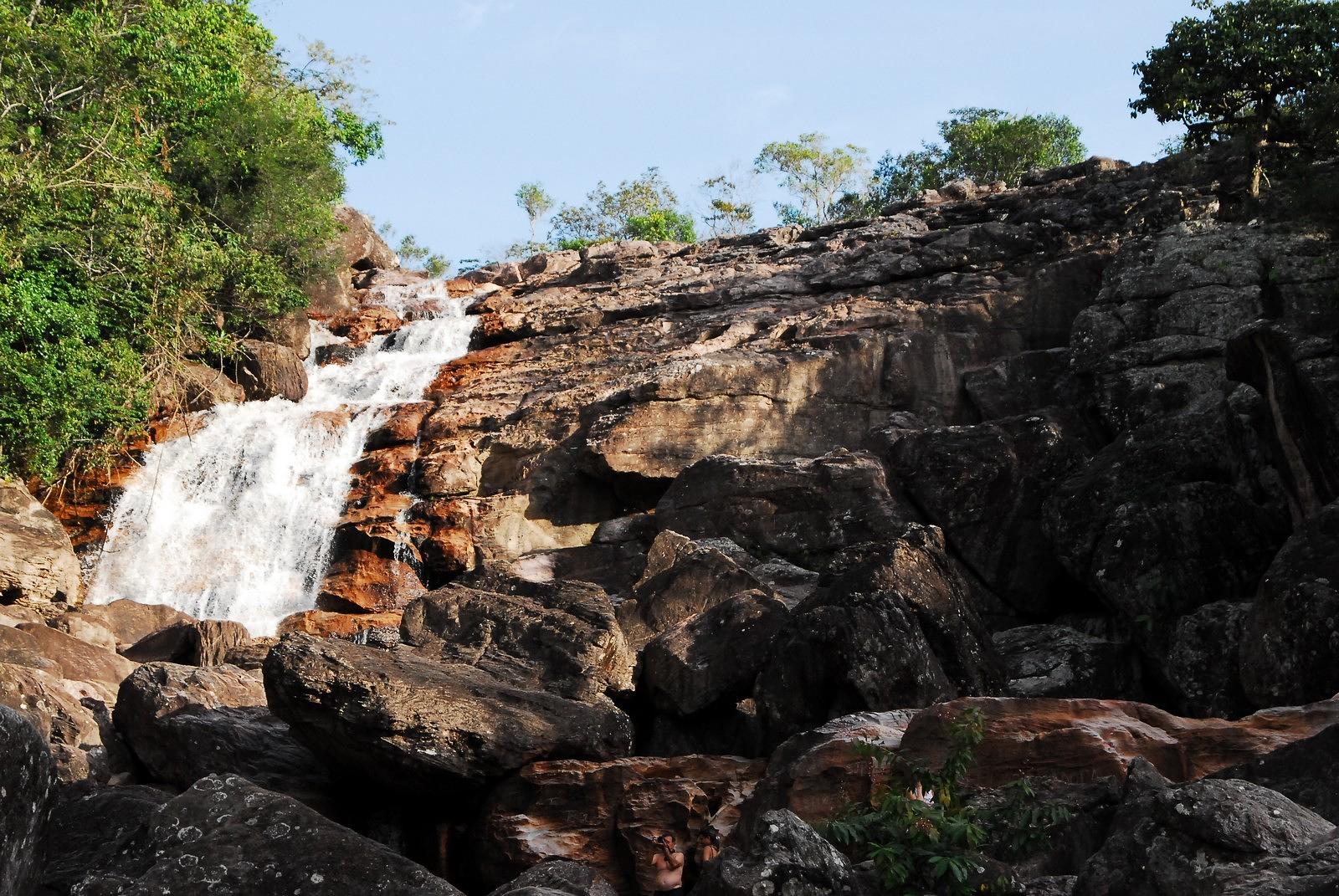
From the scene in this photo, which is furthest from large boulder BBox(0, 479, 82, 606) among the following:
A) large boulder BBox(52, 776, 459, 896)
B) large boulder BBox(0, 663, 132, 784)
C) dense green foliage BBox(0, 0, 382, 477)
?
large boulder BBox(52, 776, 459, 896)

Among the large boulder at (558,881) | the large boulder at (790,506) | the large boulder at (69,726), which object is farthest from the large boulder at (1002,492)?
the large boulder at (69,726)

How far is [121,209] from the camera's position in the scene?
26.2 meters

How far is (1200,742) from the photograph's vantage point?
902 cm

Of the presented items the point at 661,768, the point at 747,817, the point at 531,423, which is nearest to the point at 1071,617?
the point at 661,768

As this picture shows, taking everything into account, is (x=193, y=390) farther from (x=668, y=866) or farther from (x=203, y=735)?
(x=668, y=866)

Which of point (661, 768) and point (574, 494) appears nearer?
point (661, 768)

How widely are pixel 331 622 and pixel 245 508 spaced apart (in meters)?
4.91

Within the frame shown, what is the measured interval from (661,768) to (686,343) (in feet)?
55.0

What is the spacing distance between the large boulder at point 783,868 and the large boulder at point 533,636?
642 centimetres

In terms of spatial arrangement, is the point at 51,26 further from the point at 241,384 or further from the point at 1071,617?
the point at 1071,617

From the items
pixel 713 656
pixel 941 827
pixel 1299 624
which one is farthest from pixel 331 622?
pixel 941 827

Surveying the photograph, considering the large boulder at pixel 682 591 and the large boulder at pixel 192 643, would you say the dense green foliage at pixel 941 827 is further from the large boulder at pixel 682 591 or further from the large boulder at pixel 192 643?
the large boulder at pixel 192 643

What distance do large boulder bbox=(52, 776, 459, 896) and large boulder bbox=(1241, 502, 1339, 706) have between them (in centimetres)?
788

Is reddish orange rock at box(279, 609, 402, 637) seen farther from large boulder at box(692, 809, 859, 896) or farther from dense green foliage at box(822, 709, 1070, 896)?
large boulder at box(692, 809, 859, 896)
